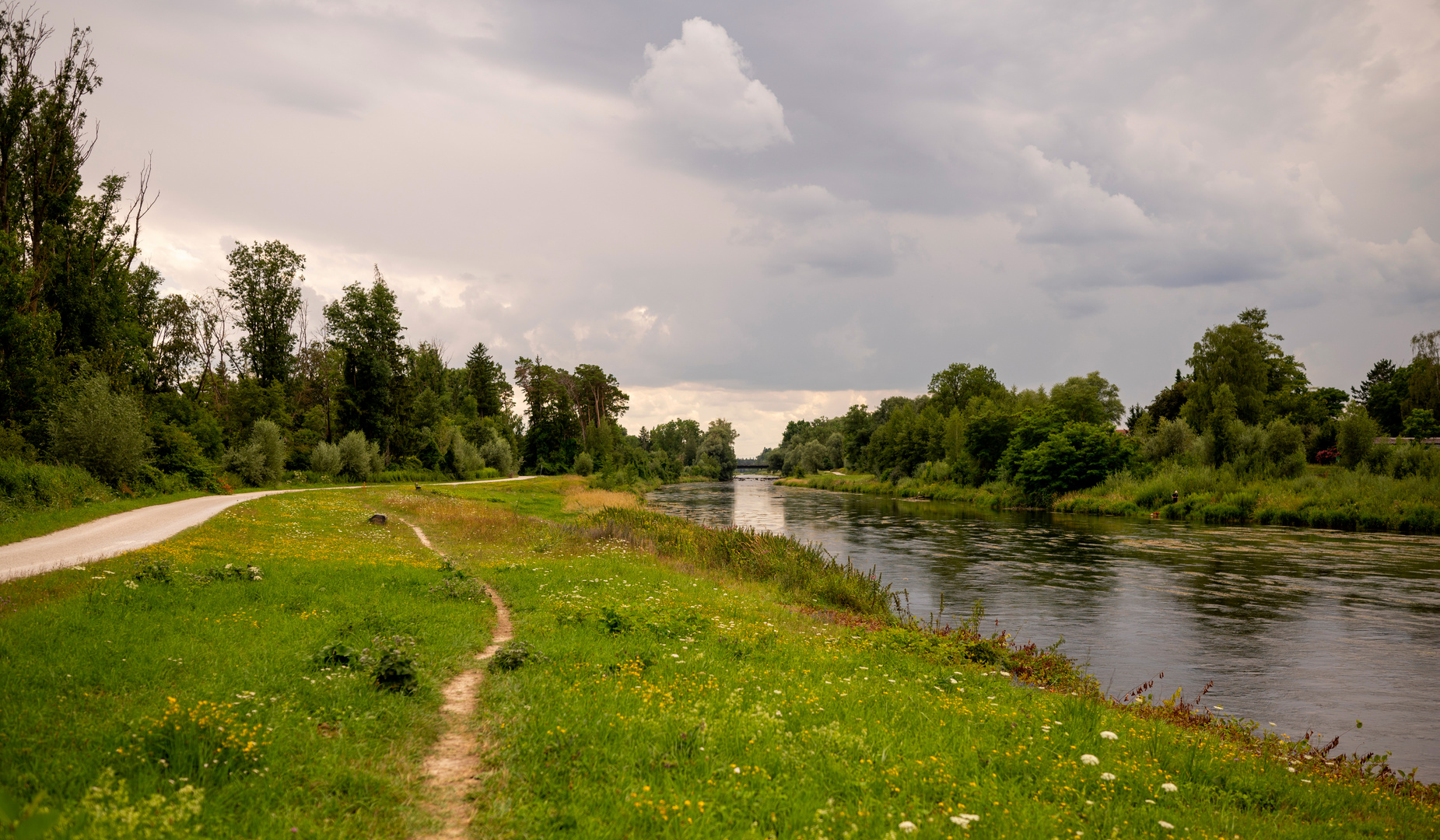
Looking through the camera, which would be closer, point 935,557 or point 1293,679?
point 1293,679

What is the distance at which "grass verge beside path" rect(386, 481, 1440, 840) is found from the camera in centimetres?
627

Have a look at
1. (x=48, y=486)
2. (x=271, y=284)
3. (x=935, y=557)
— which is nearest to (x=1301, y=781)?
(x=935, y=557)

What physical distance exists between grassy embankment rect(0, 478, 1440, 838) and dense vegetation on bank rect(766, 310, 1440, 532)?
40.0 meters

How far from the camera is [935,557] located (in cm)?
3084

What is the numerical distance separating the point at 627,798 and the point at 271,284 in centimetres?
7103

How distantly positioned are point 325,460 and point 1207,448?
66.5m

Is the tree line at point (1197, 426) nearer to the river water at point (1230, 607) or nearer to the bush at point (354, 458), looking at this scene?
the river water at point (1230, 607)

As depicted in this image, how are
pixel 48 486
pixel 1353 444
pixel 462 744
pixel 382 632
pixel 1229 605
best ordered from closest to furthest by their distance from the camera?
pixel 462 744
pixel 382 632
pixel 1229 605
pixel 48 486
pixel 1353 444

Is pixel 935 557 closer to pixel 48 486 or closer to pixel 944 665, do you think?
pixel 944 665

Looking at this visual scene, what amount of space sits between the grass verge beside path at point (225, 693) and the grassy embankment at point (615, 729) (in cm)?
3

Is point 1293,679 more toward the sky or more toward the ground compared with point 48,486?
more toward the ground

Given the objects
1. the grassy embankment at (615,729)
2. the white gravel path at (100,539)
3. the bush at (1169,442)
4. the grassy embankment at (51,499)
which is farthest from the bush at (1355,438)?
the grassy embankment at (51,499)

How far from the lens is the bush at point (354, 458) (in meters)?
59.2

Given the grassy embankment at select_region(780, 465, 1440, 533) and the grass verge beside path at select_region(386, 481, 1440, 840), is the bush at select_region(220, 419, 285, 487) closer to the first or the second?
the grass verge beside path at select_region(386, 481, 1440, 840)
